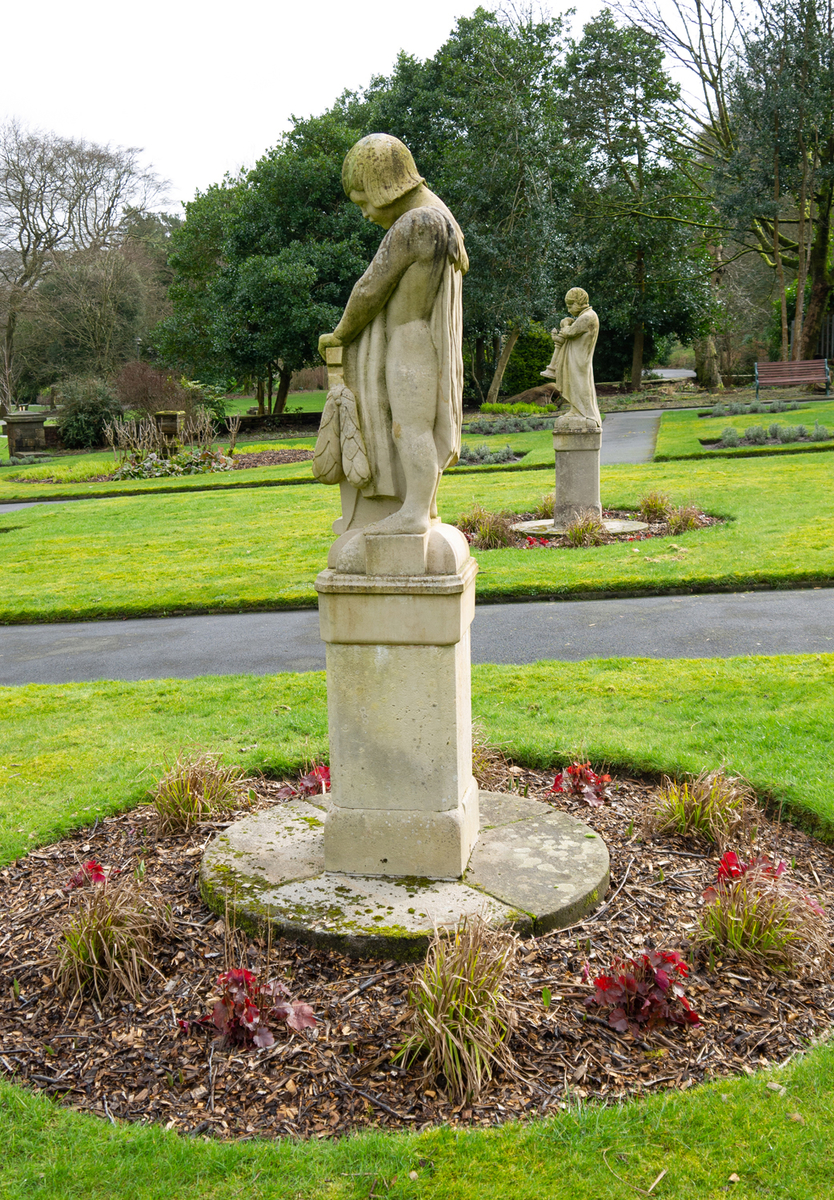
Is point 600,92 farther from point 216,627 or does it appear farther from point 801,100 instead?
point 216,627

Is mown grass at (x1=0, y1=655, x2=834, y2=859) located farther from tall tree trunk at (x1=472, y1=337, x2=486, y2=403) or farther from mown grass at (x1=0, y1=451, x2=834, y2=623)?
tall tree trunk at (x1=472, y1=337, x2=486, y2=403)

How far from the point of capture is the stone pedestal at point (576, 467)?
12594 millimetres

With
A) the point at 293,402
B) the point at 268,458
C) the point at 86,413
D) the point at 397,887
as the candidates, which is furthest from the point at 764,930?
the point at 293,402

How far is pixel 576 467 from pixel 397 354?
9256 millimetres

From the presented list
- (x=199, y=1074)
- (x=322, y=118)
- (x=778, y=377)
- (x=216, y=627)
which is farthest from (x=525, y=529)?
(x=322, y=118)

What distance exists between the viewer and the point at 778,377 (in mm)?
29703

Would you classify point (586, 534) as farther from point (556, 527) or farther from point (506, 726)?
point (506, 726)

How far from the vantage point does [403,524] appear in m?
3.92

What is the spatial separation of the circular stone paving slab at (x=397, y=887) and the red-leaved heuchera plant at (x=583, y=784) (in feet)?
1.27

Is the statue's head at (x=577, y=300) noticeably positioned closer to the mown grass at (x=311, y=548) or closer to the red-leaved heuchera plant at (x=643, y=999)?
the mown grass at (x=311, y=548)

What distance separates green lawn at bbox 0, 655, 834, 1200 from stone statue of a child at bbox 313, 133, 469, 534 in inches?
87.6

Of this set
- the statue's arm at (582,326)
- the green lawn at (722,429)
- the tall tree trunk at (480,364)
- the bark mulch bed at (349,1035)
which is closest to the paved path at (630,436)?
the green lawn at (722,429)

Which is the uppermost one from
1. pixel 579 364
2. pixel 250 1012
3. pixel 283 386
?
pixel 283 386

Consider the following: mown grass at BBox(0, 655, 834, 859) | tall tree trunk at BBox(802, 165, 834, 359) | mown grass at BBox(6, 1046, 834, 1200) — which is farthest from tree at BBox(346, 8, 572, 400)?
mown grass at BBox(6, 1046, 834, 1200)
